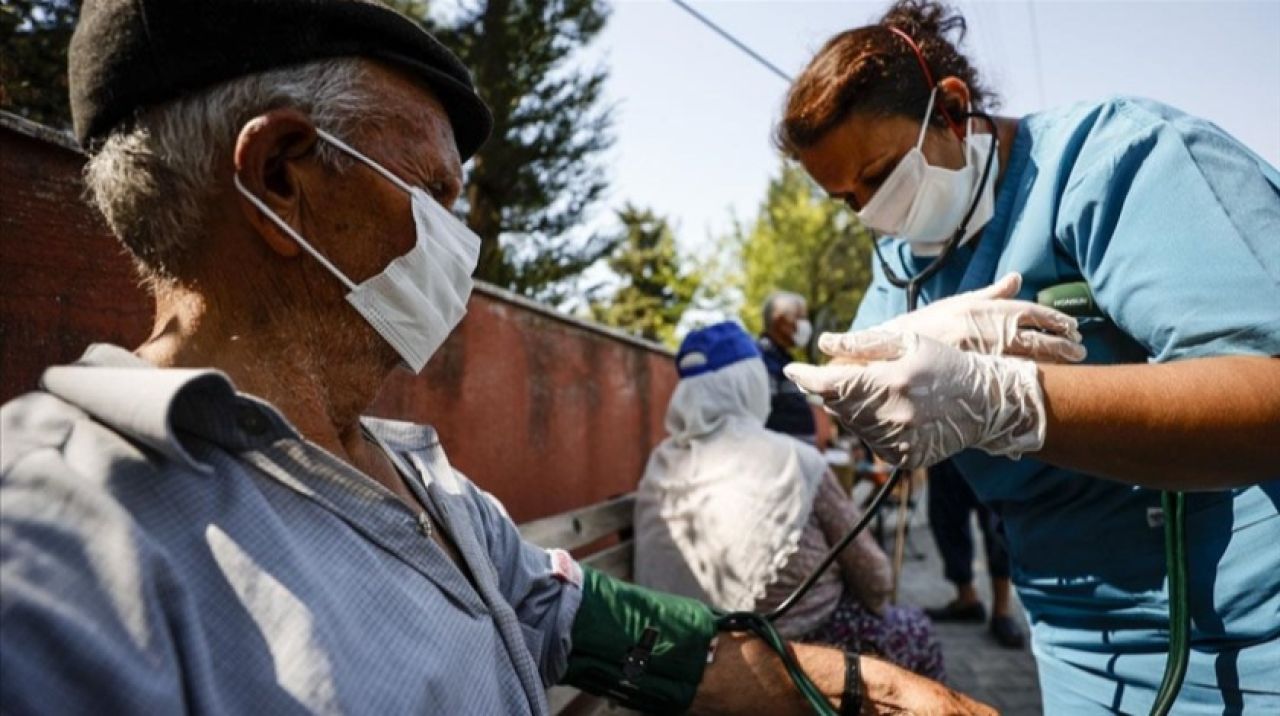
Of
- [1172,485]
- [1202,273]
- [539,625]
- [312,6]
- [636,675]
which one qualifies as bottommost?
[636,675]

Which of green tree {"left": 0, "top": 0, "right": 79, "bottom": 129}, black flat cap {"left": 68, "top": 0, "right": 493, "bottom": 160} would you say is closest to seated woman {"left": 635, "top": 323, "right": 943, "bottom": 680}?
black flat cap {"left": 68, "top": 0, "right": 493, "bottom": 160}

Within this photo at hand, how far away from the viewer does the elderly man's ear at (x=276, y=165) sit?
1.10 metres

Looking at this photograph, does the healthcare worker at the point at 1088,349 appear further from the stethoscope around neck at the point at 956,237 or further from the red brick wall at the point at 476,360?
the red brick wall at the point at 476,360

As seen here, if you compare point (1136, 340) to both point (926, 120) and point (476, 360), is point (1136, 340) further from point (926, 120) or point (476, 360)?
point (476, 360)

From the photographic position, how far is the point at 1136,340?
130 centimetres

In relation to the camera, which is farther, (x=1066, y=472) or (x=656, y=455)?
(x=656, y=455)

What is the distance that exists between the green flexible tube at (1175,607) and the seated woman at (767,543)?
1669 millimetres

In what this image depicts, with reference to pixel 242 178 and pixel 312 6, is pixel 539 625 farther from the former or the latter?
pixel 312 6

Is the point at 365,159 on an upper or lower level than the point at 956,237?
upper

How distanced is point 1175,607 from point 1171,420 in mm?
447

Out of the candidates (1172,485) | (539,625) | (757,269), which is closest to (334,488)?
(539,625)

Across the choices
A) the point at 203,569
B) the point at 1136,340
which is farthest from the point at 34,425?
the point at 1136,340

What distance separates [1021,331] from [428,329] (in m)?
0.94

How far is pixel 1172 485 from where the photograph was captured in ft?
3.80
